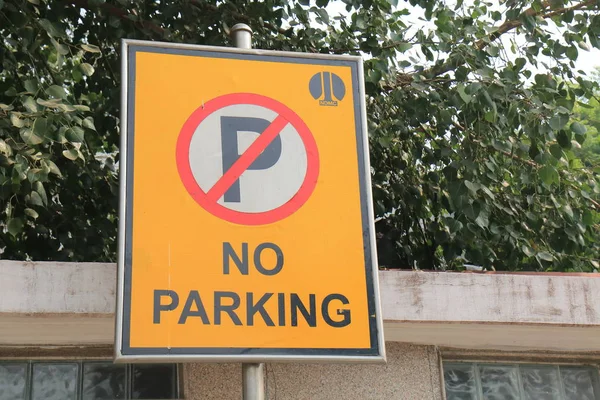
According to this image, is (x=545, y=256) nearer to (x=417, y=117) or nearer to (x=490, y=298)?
(x=417, y=117)

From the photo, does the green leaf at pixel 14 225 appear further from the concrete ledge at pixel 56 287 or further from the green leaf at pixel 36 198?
the concrete ledge at pixel 56 287

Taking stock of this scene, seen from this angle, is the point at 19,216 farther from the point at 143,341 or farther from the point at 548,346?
the point at 548,346

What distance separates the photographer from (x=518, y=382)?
176 inches

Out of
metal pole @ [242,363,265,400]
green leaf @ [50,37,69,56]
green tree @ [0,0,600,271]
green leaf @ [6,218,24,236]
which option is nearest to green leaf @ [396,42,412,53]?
green tree @ [0,0,600,271]

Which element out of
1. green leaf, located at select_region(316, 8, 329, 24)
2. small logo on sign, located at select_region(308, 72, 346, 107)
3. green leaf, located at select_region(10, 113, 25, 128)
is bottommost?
small logo on sign, located at select_region(308, 72, 346, 107)

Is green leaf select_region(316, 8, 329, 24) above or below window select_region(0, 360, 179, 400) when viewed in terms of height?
above

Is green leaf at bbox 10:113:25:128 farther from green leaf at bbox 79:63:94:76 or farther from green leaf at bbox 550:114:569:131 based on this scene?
green leaf at bbox 550:114:569:131

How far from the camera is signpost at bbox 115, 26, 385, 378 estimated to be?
3135mm

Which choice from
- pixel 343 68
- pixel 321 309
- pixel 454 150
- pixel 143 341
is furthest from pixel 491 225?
pixel 143 341

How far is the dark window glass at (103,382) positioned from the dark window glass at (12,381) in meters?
0.26

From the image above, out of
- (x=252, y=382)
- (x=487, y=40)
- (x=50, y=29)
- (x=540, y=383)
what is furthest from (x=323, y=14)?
(x=252, y=382)

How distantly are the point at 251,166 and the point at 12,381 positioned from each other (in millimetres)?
1462

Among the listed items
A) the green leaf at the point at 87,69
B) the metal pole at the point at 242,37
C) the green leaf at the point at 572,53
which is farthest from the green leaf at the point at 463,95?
the green leaf at the point at 87,69

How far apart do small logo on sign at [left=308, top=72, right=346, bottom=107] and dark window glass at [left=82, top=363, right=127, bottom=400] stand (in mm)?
1497
